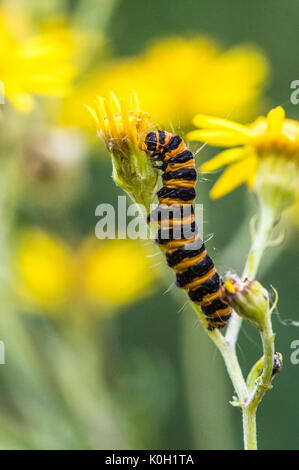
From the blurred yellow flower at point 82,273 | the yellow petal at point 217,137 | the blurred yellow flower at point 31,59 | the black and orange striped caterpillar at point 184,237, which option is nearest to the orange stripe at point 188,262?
the black and orange striped caterpillar at point 184,237

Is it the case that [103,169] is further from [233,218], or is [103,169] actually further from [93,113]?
[93,113]

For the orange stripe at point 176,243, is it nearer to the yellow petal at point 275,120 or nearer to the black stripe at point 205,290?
the black stripe at point 205,290

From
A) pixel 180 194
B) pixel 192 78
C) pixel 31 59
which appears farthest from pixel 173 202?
pixel 192 78

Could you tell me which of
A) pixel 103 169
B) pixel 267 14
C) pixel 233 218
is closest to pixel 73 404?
pixel 233 218

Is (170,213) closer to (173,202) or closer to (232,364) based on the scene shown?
(173,202)
